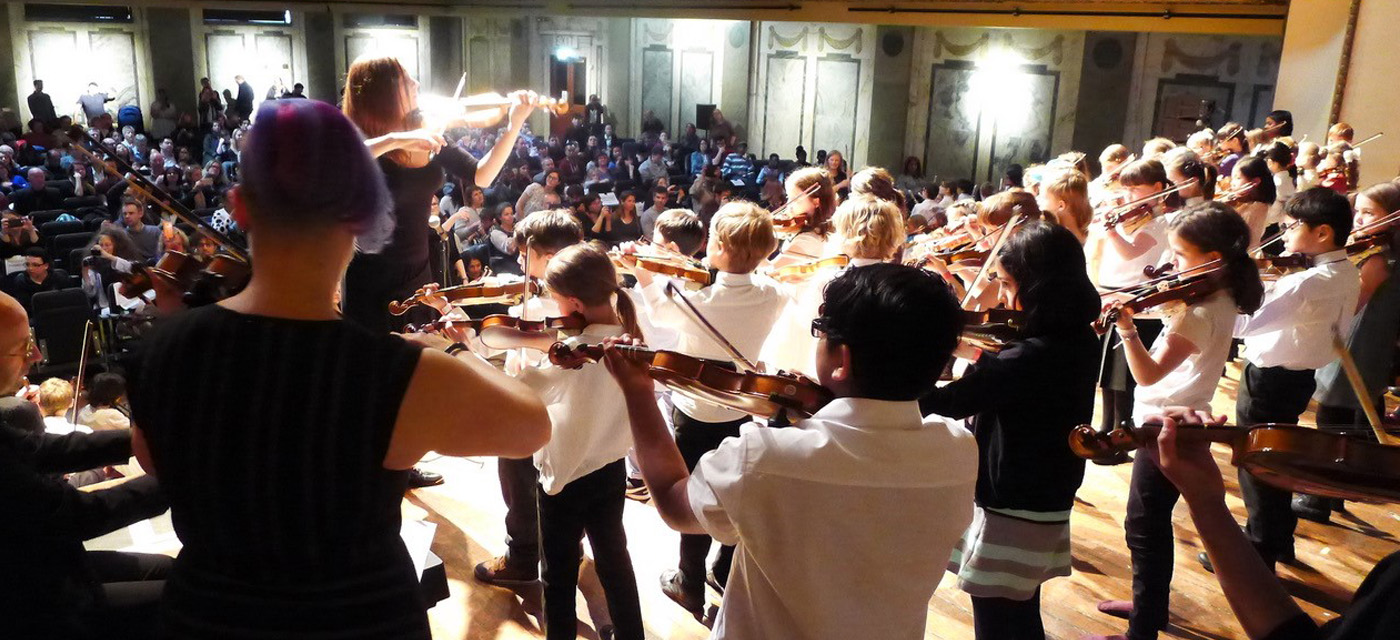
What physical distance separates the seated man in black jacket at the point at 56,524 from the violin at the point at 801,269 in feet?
7.09

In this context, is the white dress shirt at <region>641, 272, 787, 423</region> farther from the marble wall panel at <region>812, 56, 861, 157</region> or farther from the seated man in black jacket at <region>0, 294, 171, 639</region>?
the marble wall panel at <region>812, 56, 861, 157</region>

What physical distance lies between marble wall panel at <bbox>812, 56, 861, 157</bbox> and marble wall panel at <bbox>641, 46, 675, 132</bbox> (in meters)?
3.04

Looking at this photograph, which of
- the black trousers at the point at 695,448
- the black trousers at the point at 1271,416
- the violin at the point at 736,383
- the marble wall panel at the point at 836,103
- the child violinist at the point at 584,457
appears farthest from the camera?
the marble wall panel at the point at 836,103

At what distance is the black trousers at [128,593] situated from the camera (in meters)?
1.82

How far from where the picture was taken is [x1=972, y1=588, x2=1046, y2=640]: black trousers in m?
2.25

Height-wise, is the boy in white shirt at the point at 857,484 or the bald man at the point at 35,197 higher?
the boy in white shirt at the point at 857,484

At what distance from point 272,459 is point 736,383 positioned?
2.90ft

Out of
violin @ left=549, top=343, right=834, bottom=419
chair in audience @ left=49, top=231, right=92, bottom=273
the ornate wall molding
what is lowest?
chair in audience @ left=49, top=231, right=92, bottom=273

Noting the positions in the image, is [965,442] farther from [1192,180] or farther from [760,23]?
[760,23]

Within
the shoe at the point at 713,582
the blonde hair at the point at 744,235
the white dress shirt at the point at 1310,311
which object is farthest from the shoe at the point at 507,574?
the white dress shirt at the point at 1310,311

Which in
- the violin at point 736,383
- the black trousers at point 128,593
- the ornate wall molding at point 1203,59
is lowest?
the black trousers at point 128,593

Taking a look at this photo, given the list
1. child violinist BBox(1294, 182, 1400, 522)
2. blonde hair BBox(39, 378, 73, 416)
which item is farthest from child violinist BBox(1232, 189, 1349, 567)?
blonde hair BBox(39, 378, 73, 416)

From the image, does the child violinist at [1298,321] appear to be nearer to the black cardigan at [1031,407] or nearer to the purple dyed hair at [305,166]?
the black cardigan at [1031,407]

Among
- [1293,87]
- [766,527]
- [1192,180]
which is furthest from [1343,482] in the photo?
[1293,87]
